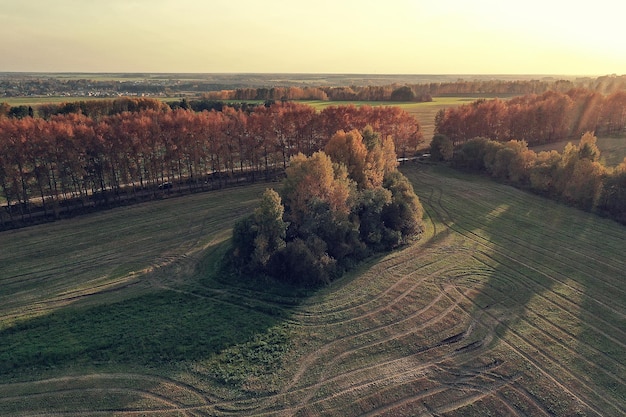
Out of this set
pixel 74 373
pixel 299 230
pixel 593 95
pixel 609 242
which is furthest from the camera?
pixel 593 95

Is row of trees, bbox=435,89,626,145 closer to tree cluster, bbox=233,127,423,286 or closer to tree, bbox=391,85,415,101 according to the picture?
tree cluster, bbox=233,127,423,286

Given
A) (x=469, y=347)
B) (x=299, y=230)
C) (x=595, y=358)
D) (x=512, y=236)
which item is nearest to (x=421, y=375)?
(x=469, y=347)

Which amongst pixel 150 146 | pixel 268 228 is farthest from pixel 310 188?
pixel 150 146

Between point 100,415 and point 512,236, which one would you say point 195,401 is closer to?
point 100,415

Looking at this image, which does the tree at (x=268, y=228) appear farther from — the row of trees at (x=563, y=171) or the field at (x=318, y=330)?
the row of trees at (x=563, y=171)

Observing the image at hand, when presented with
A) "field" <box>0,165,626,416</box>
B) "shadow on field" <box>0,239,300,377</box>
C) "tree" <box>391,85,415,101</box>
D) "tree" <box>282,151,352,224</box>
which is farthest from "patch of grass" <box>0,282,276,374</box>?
"tree" <box>391,85,415,101</box>
